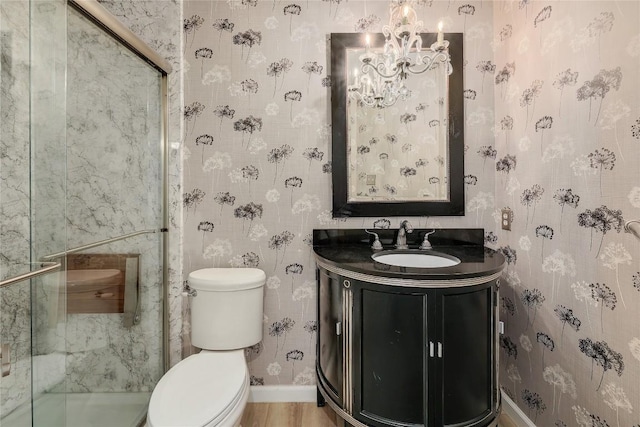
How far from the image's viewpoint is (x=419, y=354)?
1272 millimetres

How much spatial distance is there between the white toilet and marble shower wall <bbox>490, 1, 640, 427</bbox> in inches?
53.0

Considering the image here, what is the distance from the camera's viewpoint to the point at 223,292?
162 cm

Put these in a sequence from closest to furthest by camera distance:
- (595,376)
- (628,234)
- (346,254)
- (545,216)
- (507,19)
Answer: (628,234) → (595,376) → (545,216) → (346,254) → (507,19)

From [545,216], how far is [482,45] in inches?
41.2

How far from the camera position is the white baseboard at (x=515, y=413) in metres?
1.58

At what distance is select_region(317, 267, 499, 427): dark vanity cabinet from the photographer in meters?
1.26

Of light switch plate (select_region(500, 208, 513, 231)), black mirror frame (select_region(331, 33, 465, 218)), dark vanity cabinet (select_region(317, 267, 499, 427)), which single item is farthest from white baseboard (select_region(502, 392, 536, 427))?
black mirror frame (select_region(331, 33, 465, 218))

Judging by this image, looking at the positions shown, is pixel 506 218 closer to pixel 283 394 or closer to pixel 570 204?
pixel 570 204

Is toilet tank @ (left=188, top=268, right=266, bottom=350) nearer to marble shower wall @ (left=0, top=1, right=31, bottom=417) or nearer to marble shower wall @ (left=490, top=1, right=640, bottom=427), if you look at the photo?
marble shower wall @ (left=0, top=1, right=31, bottom=417)

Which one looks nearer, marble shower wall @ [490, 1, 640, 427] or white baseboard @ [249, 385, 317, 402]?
marble shower wall @ [490, 1, 640, 427]

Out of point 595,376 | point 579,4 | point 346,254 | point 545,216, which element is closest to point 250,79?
point 346,254

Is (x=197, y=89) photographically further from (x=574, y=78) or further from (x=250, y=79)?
(x=574, y=78)

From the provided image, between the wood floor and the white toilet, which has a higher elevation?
the white toilet

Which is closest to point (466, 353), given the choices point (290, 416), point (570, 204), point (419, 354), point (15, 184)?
point (419, 354)
